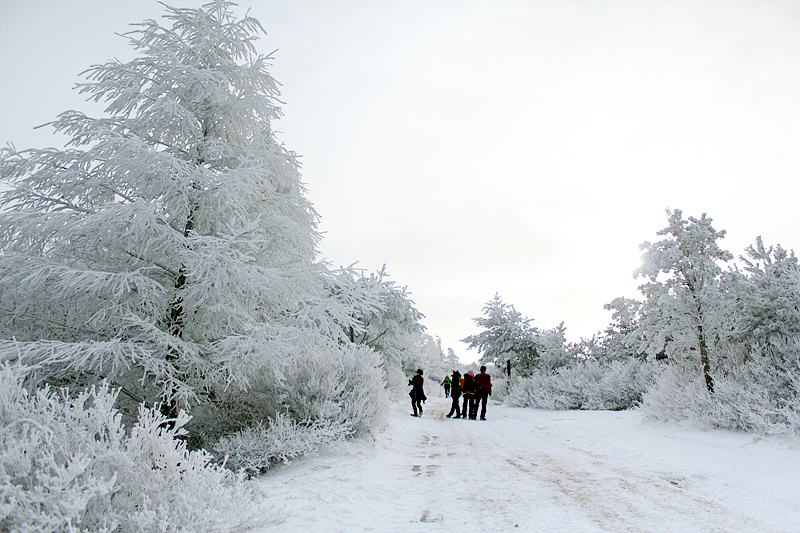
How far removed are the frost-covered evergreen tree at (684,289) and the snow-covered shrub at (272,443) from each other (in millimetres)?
7533

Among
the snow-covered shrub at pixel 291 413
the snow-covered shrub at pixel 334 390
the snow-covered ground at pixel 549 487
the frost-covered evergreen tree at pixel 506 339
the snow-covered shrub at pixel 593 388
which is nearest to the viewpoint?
the snow-covered ground at pixel 549 487

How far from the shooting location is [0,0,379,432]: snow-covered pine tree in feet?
17.0

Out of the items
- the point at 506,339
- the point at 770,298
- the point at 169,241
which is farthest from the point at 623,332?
the point at 169,241

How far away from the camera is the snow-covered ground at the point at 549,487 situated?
3.38 metres

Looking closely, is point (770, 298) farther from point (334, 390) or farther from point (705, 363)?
point (334, 390)

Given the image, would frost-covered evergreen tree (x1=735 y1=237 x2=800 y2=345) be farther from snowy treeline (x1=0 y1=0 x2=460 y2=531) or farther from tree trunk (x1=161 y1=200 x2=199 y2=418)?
tree trunk (x1=161 y1=200 x2=199 y2=418)

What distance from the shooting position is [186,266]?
5348 millimetres

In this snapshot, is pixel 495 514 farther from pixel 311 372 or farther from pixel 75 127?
pixel 75 127

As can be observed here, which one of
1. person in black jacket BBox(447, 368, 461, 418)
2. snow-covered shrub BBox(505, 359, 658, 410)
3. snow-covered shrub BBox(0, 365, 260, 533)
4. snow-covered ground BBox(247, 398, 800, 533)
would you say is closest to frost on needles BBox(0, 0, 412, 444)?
snow-covered ground BBox(247, 398, 800, 533)

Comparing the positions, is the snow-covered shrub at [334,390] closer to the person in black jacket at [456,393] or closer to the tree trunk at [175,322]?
the tree trunk at [175,322]

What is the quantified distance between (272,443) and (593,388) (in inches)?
508

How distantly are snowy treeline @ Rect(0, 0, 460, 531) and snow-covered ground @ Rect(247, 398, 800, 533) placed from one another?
109 cm

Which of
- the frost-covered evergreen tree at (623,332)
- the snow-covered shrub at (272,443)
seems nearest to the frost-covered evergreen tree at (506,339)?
the frost-covered evergreen tree at (623,332)

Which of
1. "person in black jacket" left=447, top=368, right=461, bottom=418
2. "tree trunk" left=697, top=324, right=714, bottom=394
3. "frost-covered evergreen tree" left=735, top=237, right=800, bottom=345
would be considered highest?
"frost-covered evergreen tree" left=735, top=237, right=800, bottom=345
